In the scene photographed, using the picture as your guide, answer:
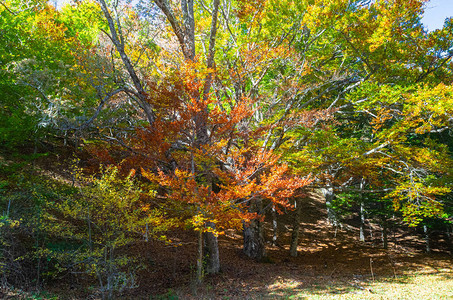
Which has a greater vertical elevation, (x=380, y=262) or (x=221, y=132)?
(x=221, y=132)

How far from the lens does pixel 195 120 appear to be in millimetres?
7879

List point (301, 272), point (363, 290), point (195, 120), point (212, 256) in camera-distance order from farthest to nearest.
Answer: point (301, 272) → point (212, 256) → point (195, 120) → point (363, 290)

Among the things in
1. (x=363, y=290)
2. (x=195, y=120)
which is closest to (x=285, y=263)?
(x=363, y=290)

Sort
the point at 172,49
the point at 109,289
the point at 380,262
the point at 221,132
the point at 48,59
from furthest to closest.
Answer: the point at 380,262
the point at 172,49
the point at 48,59
the point at 221,132
the point at 109,289

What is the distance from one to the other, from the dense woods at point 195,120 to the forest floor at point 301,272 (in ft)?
1.40

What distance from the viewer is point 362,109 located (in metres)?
9.95

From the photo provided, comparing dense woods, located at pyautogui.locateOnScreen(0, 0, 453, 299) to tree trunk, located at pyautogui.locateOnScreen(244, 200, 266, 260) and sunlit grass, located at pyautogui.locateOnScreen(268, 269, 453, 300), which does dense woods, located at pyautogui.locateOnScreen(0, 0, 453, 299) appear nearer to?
tree trunk, located at pyautogui.locateOnScreen(244, 200, 266, 260)

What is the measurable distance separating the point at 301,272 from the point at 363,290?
3575 mm

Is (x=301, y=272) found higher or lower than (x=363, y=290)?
lower

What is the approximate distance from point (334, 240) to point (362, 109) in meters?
11.1

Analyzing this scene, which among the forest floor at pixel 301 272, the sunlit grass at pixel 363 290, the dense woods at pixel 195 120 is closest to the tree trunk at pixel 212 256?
the dense woods at pixel 195 120

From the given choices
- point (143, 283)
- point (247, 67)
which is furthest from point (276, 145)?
point (143, 283)

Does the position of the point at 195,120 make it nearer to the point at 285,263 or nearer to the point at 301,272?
the point at 301,272

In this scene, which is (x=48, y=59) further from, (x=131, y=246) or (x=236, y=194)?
(x=236, y=194)
